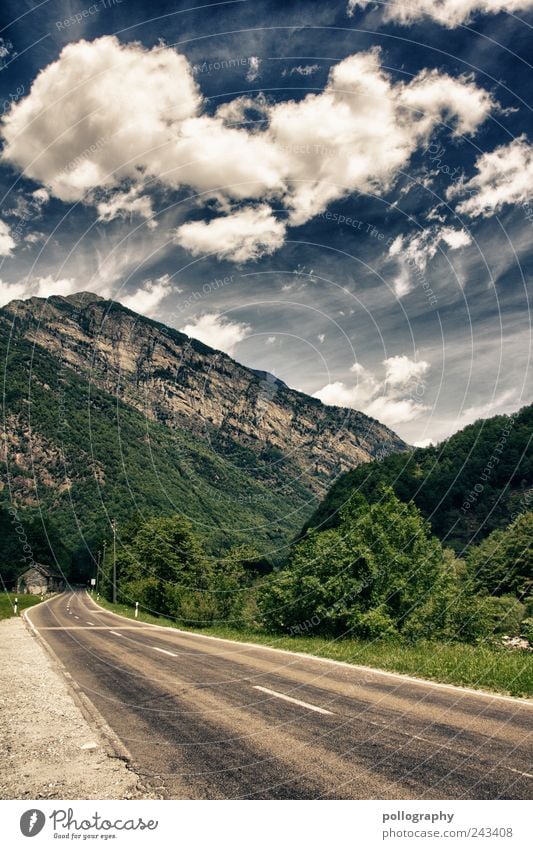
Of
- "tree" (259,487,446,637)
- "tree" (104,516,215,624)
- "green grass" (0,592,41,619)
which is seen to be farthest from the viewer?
"tree" (104,516,215,624)

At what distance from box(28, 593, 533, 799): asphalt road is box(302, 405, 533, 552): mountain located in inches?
4655

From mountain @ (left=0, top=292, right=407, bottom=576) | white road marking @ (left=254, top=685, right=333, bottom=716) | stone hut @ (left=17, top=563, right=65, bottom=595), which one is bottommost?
stone hut @ (left=17, top=563, right=65, bottom=595)

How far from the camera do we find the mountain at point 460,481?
139m

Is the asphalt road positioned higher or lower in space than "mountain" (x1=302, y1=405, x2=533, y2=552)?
lower

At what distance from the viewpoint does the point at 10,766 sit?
5.59 meters

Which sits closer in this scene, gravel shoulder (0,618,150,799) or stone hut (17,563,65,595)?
gravel shoulder (0,618,150,799)

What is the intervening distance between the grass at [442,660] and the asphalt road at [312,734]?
771 millimetres

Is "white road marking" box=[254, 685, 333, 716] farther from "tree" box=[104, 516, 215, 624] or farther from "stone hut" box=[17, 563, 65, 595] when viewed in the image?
"stone hut" box=[17, 563, 65, 595]

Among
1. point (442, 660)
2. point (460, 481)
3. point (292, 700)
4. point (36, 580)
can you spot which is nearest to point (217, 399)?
point (36, 580)

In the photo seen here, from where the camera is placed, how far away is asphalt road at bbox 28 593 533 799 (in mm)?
4980

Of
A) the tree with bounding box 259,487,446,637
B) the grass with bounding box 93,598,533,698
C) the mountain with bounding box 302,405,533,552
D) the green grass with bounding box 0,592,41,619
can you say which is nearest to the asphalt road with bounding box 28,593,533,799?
the grass with bounding box 93,598,533,698

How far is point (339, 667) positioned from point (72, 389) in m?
137

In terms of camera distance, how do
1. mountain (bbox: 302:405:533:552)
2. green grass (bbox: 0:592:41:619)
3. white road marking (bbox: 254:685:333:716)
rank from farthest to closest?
mountain (bbox: 302:405:533:552), green grass (bbox: 0:592:41:619), white road marking (bbox: 254:685:333:716)
